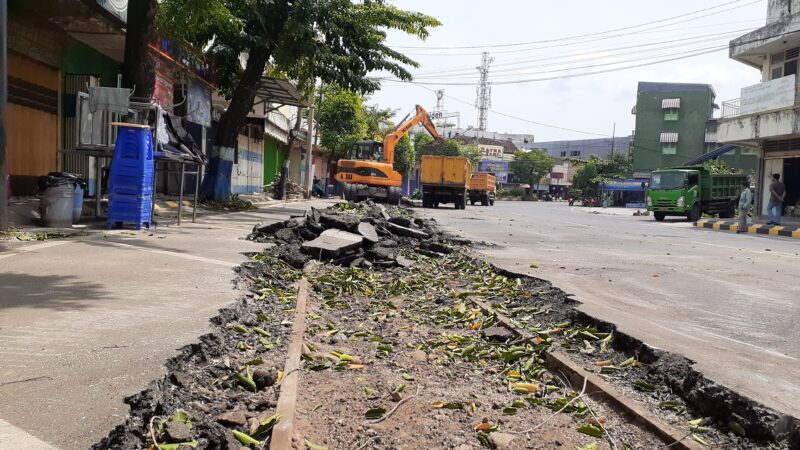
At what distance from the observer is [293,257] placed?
27.0ft

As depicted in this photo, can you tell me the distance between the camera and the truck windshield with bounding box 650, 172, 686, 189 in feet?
90.8

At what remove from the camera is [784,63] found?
25.6 meters

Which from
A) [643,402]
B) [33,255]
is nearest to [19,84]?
[33,255]

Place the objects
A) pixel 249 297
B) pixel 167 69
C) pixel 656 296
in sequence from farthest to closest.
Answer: pixel 167 69 < pixel 656 296 < pixel 249 297

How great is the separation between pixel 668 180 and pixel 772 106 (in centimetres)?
523

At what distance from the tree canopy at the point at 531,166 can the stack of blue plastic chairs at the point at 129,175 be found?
67.4 m

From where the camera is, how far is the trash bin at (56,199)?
30.0 feet

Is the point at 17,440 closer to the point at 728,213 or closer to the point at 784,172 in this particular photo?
the point at 784,172

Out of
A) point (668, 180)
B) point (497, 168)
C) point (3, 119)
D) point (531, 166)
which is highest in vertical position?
point (531, 166)

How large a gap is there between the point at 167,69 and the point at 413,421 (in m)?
15.9

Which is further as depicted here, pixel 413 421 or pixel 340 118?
pixel 340 118

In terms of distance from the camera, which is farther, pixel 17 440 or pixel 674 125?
pixel 674 125

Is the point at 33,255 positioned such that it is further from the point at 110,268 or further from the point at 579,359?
the point at 579,359

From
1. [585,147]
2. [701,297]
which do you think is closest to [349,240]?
[701,297]
